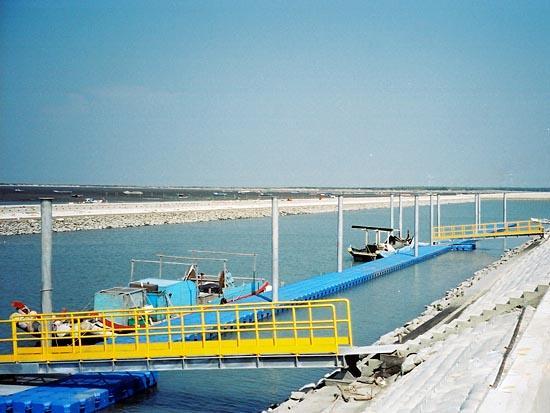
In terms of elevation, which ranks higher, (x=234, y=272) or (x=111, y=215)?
(x=111, y=215)

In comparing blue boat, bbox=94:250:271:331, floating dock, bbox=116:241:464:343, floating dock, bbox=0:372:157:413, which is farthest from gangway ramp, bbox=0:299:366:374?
floating dock, bbox=116:241:464:343

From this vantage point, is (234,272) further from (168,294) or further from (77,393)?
(77,393)

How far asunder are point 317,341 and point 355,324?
9.49 meters

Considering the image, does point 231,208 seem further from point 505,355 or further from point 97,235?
point 505,355

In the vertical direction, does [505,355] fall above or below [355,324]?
above

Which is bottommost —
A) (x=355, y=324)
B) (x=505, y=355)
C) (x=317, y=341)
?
(x=355, y=324)

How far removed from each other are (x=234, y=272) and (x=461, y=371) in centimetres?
2607

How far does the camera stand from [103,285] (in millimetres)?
29625

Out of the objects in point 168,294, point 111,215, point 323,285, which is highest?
point 111,215

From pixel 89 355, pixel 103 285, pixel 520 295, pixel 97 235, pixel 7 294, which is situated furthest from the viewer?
pixel 97 235

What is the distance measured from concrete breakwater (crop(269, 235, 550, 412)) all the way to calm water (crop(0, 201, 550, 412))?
2.62m

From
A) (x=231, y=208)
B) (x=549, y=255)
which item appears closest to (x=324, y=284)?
(x=549, y=255)

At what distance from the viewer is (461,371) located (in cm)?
931

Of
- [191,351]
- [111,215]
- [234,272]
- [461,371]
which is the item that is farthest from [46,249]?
[111,215]
